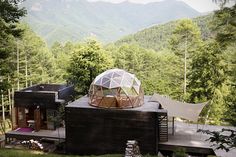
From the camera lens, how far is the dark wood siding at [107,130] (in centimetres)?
1642

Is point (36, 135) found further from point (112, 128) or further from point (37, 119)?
point (112, 128)

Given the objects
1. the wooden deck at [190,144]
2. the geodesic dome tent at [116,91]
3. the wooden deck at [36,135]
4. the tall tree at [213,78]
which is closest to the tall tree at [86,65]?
the wooden deck at [36,135]

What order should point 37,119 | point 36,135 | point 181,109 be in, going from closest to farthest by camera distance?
point 181,109
point 36,135
point 37,119

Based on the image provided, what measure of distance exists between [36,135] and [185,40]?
1664cm

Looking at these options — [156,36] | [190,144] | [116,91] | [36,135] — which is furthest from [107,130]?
[156,36]

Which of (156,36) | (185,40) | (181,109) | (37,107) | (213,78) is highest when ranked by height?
(156,36)

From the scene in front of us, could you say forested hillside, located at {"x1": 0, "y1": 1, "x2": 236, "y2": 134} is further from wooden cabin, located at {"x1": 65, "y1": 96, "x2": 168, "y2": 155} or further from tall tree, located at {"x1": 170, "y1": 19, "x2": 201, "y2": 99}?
wooden cabin, located at {"x1": 65, "y1": 96, "x2": 168, "y2": 155}

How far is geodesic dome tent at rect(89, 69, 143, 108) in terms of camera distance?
57.0 ft

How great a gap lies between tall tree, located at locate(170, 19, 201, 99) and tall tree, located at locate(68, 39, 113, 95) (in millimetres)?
7252

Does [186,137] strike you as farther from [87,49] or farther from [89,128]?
[87,49]

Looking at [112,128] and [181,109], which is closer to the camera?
[112,128]

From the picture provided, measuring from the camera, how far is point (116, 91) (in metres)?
17.8

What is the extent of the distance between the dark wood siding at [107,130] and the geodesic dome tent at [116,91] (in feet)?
2.36

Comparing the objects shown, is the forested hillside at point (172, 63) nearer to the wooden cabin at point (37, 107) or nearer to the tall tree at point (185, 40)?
the tall tree at point (185, 40)
